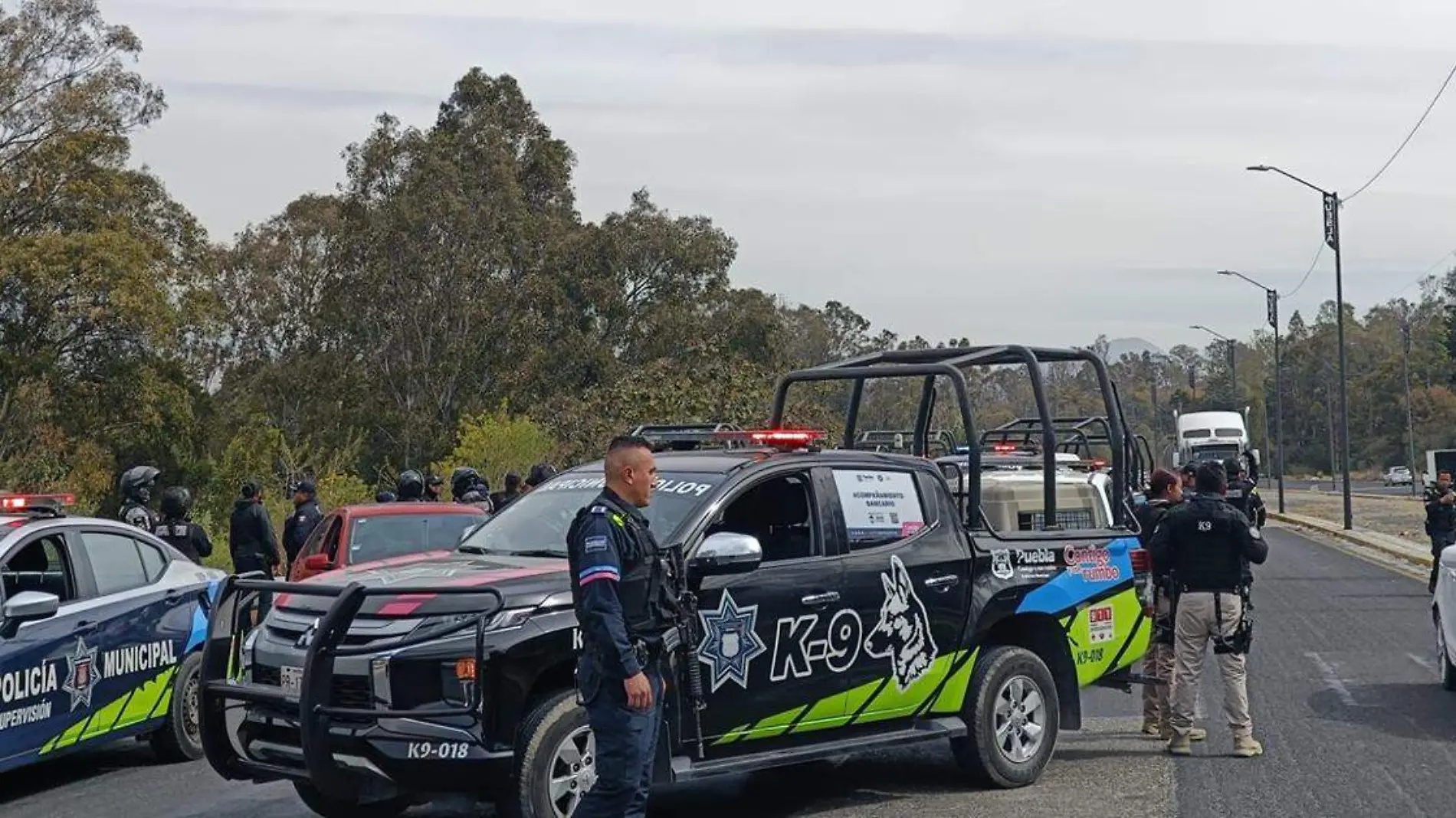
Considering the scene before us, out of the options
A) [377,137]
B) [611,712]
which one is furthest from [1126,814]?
[377,137]

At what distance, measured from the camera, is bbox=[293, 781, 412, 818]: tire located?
8.17m

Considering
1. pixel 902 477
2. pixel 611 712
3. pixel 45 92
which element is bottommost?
pixel 611 712

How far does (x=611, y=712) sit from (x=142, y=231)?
37.1 m

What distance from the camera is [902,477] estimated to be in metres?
9.19

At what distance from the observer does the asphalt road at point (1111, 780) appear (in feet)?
28.6

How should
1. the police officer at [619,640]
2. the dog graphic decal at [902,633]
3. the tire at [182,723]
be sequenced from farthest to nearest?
1. the tire at [182,723]
2. the dog graphic decal at [902,633]
3. the police officer at [619,640]

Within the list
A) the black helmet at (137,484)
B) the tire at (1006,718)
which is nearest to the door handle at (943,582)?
the tire at (1006,718)

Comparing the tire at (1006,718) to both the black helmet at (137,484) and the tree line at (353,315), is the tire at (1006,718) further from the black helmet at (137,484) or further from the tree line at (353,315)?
the tree line at (353,315)

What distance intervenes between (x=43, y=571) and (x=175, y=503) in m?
4.39

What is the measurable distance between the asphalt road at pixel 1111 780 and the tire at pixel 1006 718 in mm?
143

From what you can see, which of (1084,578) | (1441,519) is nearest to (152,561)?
(1084,578)

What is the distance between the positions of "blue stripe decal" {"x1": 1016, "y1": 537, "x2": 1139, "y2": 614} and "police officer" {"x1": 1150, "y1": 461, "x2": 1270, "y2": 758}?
296mm

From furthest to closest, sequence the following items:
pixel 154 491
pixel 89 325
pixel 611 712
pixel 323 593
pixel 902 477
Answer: pixel 154 491, pixel 89 325, pixel 902 477, pixel 323 593, pixel 611 712

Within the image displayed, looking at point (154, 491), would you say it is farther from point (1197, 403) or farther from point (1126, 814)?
point (1197, 403)
